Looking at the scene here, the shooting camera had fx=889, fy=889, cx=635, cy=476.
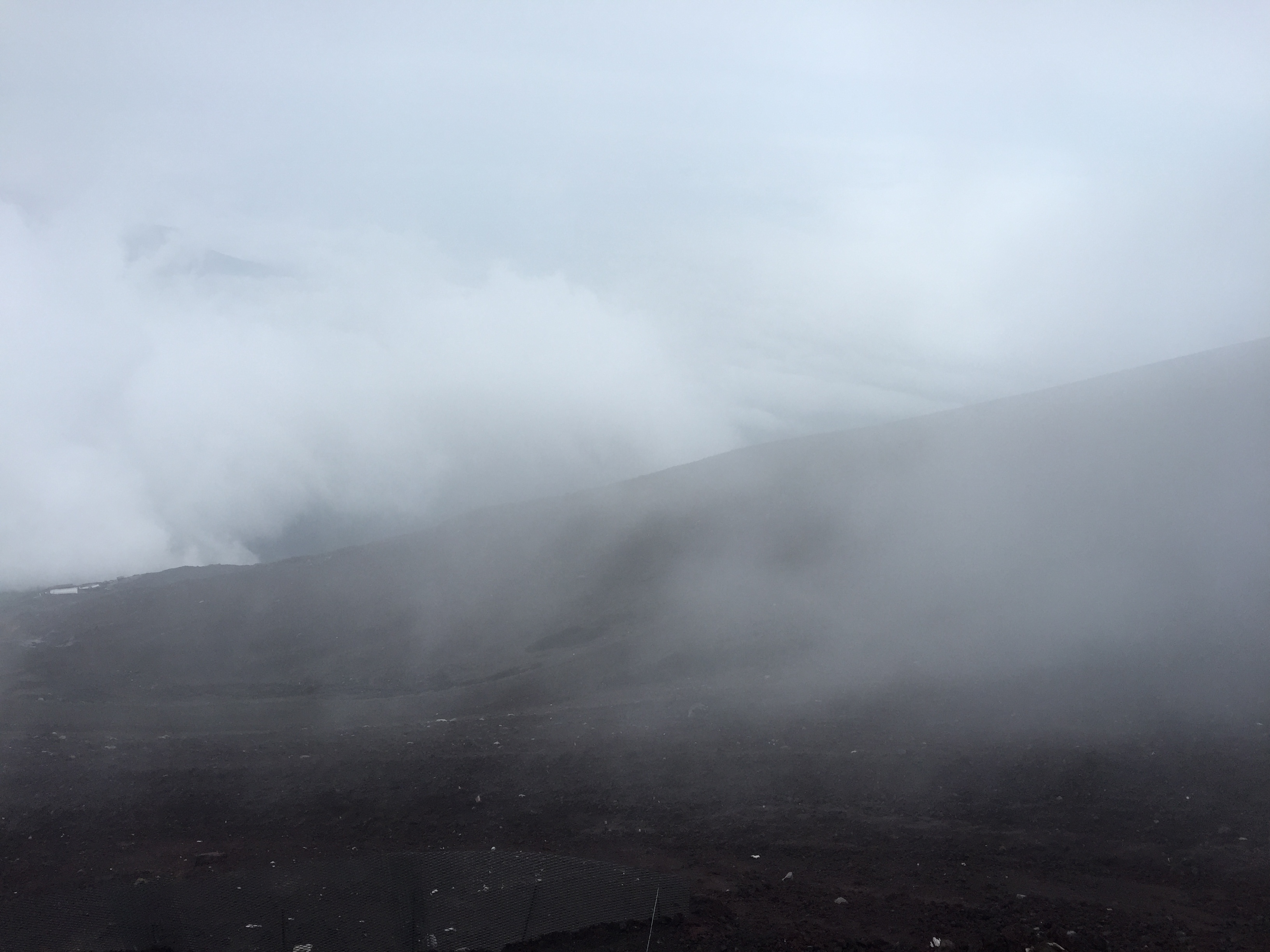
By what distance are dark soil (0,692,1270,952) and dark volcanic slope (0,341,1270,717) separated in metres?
3.91

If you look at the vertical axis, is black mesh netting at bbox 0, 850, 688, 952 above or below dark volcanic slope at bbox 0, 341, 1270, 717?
below

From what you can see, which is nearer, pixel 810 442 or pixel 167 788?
pixel 167 788

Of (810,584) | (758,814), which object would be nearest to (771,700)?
(758,814)

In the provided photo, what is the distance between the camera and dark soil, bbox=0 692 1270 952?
11.4m

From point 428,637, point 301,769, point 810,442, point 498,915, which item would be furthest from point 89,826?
point 810,442

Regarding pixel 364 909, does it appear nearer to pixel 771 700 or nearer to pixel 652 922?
pixel 652 922

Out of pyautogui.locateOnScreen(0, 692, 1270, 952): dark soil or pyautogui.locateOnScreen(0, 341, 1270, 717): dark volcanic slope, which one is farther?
pyautogui.locateOnScreen(0, 341, 1270, 717): dark volcanic slope

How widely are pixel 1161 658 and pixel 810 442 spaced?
25.5m

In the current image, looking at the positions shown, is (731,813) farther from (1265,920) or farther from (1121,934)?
(1265,920)

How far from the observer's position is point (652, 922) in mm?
11547

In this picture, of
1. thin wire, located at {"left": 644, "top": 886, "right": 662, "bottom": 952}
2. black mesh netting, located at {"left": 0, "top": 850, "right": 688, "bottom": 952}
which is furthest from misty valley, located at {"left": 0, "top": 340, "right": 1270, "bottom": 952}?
black mesh netting, located at {"left": 0, "top": 850, "right": 688, "bottom": 952}

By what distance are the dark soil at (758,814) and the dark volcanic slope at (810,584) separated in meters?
3.91

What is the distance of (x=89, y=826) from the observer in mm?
15898

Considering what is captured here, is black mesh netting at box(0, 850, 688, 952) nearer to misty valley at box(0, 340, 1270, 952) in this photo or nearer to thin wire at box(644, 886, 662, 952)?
thin wire at box(644, 886, 662, 952)
